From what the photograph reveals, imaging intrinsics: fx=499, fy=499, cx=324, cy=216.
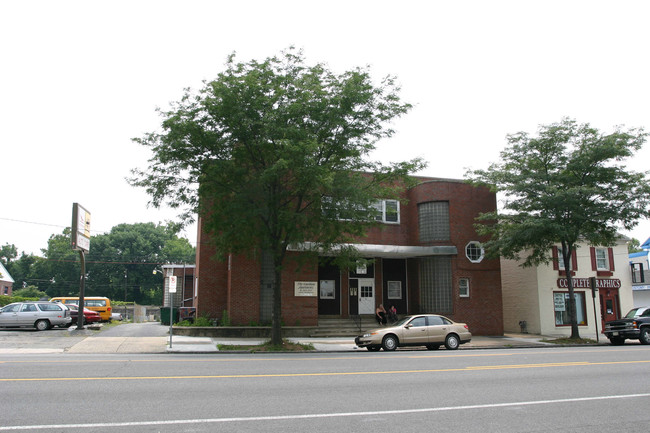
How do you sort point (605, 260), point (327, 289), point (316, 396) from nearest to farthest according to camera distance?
point (316, 396) < point (327, 289) < point (605, 260)

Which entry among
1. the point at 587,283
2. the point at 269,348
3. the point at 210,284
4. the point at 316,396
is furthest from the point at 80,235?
the point at 587,283

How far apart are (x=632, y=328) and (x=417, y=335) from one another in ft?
37.0

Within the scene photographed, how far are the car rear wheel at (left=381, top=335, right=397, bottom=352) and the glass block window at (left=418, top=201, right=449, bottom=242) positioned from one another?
9.23 metres

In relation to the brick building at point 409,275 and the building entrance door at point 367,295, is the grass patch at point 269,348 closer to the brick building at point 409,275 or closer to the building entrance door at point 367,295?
the brick building at point 409,275

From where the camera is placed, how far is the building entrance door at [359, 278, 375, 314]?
28.1 meters

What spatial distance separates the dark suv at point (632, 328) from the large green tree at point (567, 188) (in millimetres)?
1674

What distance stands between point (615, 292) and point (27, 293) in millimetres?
76948

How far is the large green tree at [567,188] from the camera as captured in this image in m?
23.0

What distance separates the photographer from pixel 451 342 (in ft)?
65.5

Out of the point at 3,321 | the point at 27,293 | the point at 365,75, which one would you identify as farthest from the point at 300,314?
the point at 27,293

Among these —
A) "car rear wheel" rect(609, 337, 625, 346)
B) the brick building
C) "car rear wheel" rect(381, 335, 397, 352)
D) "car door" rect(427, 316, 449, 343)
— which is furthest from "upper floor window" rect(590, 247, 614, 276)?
"car rear wheel" rect(381, 335, 397, 352)

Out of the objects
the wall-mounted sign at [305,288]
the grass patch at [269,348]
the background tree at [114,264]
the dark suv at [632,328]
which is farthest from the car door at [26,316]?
the background tree at [114,264]

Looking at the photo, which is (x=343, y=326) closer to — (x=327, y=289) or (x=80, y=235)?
(x=327, y=289)

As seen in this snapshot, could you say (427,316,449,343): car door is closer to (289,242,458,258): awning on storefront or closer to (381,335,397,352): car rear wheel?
(381,335,397,352): car rear wheel
